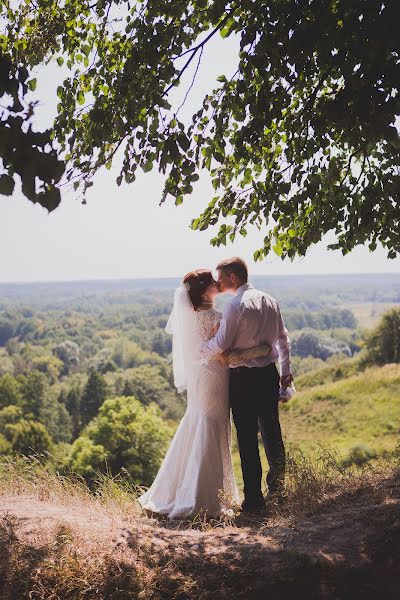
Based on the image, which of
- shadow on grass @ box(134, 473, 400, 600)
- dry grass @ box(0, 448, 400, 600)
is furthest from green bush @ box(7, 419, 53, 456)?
shadow on grass @ box(134, 473, 400, 600)

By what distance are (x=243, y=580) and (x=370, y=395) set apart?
23929mm

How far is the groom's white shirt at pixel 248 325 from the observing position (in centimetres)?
571

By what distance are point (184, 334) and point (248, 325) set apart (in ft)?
2.92

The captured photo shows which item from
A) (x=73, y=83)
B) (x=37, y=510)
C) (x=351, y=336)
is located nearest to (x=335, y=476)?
(x=37, y=510)

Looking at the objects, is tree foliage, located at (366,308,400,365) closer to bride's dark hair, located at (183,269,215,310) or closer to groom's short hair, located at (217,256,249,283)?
bride's dark hair, located at (183,269,215,310)

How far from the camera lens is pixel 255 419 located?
584 centimetres

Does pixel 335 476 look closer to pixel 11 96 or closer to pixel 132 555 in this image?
pixel 132 555

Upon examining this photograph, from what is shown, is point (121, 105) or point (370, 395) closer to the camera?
point (121, 105)

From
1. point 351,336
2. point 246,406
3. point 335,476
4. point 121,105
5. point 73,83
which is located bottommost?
point 351,336

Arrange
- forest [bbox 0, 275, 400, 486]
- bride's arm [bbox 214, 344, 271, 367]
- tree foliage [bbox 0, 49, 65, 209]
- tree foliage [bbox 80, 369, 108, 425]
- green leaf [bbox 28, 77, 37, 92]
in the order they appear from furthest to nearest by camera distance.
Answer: tree foliage [bbox 80, 369, 108, 425] < forest [bbox 0, 275, 400, 486] < bride's arm [bbox 214, 344, 271, 367] < green leaf [bbox 28, 77, 37, 92] < tree foliage [bbox 0, 49, 65, 209]

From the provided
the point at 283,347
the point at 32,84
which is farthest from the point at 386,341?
the point at 32,84

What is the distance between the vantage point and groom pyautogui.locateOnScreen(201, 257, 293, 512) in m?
5.73

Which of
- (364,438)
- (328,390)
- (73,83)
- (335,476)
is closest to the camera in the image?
(73,83)

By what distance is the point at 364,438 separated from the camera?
20500 mm
